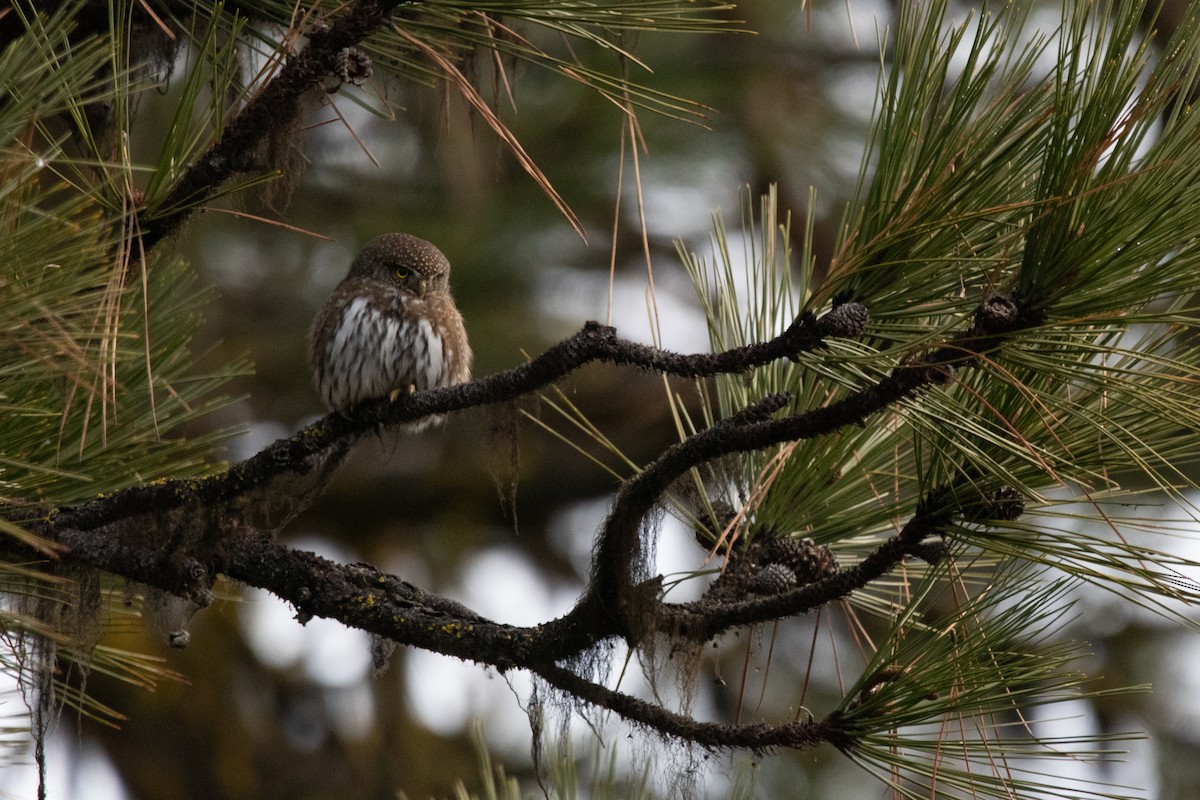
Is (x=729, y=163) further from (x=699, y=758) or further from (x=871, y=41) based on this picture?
(x=699, y=758)

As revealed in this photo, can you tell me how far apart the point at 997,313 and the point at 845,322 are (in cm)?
18

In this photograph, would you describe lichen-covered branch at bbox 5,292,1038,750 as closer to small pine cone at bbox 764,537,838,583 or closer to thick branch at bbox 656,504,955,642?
thick branch at bbox 656,504,955,642

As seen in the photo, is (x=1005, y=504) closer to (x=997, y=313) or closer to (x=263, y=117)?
(x=997, y=313)

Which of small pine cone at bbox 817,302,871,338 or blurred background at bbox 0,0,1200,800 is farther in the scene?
blurred background at bbox 0,0,1200,800

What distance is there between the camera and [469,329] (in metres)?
4.44

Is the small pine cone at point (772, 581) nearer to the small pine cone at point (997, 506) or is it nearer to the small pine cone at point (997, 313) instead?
the small pine cone at point (997, 506)

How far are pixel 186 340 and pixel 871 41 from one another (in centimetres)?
330

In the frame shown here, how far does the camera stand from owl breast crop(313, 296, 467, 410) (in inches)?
120

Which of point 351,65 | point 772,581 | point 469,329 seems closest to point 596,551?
point 772,581

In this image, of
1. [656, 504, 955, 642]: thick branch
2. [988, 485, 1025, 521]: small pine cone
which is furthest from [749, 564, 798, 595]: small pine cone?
[988, 485, 1025, 521]: small pine cone

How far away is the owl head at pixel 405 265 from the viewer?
133 inches

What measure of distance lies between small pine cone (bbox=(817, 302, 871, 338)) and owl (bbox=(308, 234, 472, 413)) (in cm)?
164

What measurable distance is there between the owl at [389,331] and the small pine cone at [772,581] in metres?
1.18

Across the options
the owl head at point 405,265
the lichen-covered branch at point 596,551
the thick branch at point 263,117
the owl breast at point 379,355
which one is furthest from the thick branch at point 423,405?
the owl head at point 405,265
